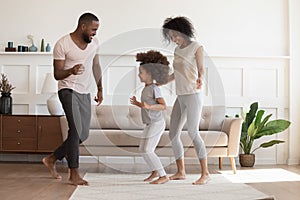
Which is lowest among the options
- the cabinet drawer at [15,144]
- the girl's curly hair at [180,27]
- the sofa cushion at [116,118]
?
the cabinet drawer at [15,144]

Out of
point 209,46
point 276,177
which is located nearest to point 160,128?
point 276,177

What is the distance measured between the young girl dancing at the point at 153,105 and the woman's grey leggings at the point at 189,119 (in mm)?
125

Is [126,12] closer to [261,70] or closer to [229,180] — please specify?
[261,70]

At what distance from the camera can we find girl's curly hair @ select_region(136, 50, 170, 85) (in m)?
3.75

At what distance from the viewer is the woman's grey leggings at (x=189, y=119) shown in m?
3.68

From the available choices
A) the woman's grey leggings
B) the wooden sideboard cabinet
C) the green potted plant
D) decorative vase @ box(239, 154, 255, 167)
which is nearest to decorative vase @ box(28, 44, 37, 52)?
the wooden sideboard cabinet

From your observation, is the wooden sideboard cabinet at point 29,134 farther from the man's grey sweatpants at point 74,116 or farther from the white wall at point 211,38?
the man's grey sweatpants at point 74,116

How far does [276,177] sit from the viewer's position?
14.1 ft

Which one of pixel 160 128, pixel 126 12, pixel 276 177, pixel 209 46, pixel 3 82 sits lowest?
pixel 276 177

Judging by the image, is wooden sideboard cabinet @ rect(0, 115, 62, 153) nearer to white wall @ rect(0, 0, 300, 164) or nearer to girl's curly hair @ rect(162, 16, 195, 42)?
white wall @ rect(0, 0, 300, 164)

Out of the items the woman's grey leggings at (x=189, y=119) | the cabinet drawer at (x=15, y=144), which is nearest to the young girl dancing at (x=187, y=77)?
the woman's grey leggings at (x=189, y=119)

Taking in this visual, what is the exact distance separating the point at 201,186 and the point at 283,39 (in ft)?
8.76

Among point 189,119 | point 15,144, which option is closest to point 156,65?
point 189,119

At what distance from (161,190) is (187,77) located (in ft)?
2.88
